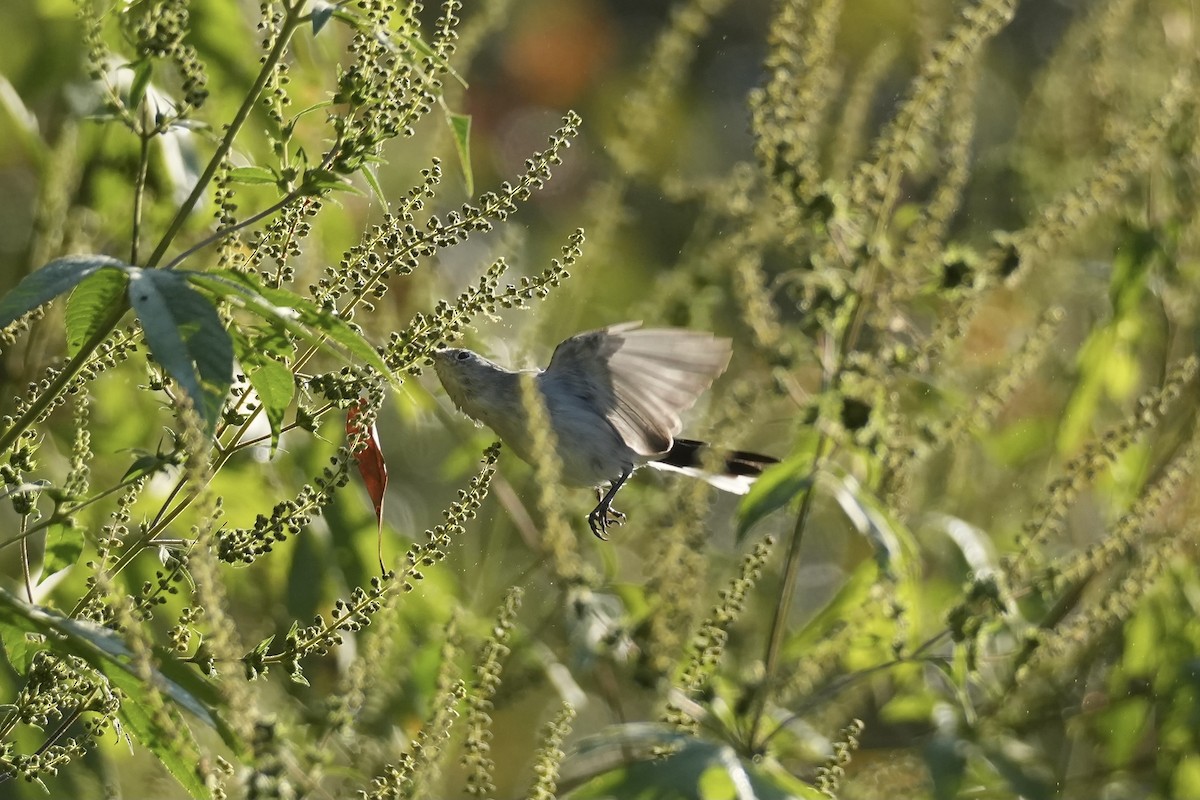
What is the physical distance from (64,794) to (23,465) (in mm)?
834

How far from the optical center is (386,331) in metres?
2.71

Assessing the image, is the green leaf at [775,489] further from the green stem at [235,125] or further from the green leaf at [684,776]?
the green stem at [235,125]

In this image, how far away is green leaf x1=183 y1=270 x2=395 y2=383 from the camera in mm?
1237

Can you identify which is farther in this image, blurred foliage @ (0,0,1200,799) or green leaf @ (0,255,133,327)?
A: blurred foliage @ (0,0,1200,799)

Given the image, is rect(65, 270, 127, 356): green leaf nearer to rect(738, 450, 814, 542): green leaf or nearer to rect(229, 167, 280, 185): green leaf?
rect(229, 167, 280, 185): green leaf

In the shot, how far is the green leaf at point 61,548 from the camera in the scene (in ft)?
4.69

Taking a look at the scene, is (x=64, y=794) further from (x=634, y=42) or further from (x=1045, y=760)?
(x=634, y=42)

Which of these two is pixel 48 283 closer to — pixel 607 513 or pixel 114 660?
pixel 114 660

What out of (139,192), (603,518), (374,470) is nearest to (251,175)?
(139,192)

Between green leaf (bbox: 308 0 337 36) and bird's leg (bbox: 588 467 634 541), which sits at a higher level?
green leaf (bbox: 308 0 337 36)

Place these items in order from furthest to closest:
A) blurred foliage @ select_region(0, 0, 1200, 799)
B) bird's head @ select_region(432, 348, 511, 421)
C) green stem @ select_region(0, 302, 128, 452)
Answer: bird's head @ select_region(432, 348, 511, 421) → blurred foliage @ select_region(0, 0, 1200, 799) → green stem @ select_region(0, 302, 128, 452)

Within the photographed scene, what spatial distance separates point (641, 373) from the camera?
8.23 feet

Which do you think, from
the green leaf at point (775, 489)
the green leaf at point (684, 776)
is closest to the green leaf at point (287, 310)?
the green leaf at point (684, 776)

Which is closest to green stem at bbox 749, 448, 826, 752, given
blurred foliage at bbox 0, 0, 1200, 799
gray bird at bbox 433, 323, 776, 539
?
blurred foliage at bbox 0, 0, 1200, 799
